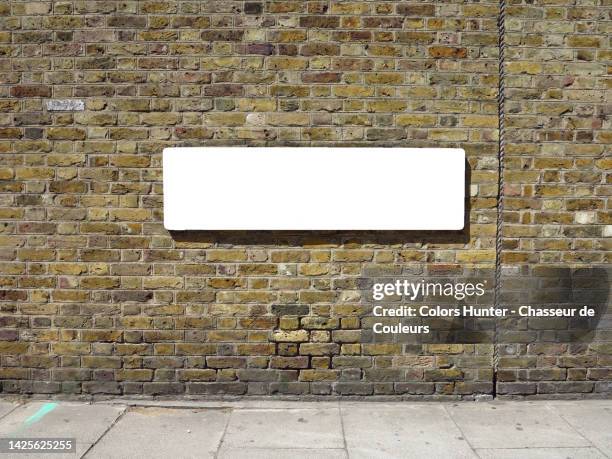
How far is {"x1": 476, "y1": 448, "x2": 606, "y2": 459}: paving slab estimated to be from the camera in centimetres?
302

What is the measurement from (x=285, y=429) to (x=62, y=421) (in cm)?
152

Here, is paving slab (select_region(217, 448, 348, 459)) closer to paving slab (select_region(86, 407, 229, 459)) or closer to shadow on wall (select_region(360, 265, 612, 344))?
paving slab (select_region(86, 407, 229, 459))

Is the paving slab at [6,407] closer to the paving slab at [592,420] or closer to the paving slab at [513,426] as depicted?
the paving slab at [513,426]

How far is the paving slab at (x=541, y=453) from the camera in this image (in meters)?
3.02

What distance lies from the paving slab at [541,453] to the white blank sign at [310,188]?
1.49 meters

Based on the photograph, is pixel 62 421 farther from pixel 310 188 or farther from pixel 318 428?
pixel 310 188

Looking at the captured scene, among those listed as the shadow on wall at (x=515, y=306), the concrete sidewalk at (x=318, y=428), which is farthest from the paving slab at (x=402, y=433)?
the shadow on wall at (x=515, y=306)

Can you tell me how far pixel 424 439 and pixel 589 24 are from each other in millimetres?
3151

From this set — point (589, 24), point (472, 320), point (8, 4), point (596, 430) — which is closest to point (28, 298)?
point (8, 4)

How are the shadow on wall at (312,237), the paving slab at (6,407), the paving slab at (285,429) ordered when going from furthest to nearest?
the shadow on wall at (312,237), the paving slab at (6,407), the paving slab at (285,429)

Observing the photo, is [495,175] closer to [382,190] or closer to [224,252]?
[382,190]

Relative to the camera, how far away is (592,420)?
3490 mm

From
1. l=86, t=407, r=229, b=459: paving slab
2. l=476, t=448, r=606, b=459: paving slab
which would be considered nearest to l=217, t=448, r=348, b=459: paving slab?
l=86, t=407, r=229, b=459: paving slab

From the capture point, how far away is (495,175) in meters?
3.71
